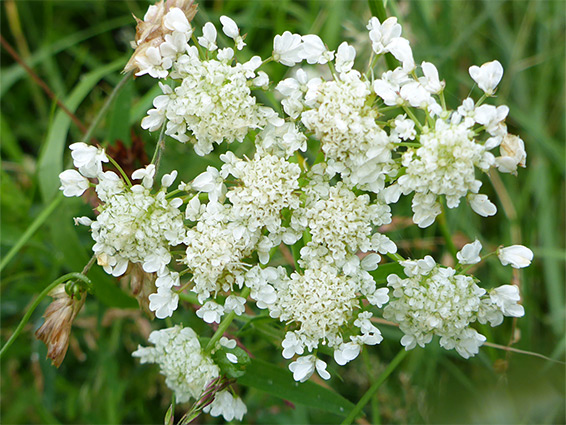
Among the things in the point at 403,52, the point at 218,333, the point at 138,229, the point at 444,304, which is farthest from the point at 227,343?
the point at 403,52

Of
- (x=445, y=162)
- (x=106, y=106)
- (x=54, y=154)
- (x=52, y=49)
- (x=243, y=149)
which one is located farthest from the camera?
(x=52, y=49)

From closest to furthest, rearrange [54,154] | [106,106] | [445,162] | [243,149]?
[445,162] → [106,106] → [54,154] → [243,149]

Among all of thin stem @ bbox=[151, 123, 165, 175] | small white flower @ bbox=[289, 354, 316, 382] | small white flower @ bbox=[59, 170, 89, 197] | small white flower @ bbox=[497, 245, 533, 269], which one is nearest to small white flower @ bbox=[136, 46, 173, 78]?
thin stem @ bbox=[151, 123, 165, 175]

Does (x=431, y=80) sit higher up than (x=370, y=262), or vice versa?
(x=431, y=80)

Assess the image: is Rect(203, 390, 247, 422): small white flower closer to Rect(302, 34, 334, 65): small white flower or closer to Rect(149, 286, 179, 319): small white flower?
Rect(149, 286, 179, 319): small white flower

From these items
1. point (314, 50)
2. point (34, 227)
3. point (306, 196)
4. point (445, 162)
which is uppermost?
point (314, 50)

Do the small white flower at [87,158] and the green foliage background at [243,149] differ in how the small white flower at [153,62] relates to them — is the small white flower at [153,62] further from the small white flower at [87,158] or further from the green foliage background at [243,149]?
→ the green foliage background at [243,149]

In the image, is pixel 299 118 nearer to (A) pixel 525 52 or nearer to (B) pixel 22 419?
(B) pixel 22 419

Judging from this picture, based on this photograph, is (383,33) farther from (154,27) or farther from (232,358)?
(232,358)

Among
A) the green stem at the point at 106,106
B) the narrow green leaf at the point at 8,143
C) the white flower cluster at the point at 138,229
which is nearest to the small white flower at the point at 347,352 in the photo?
the white flower cluster at the point at 138,229
